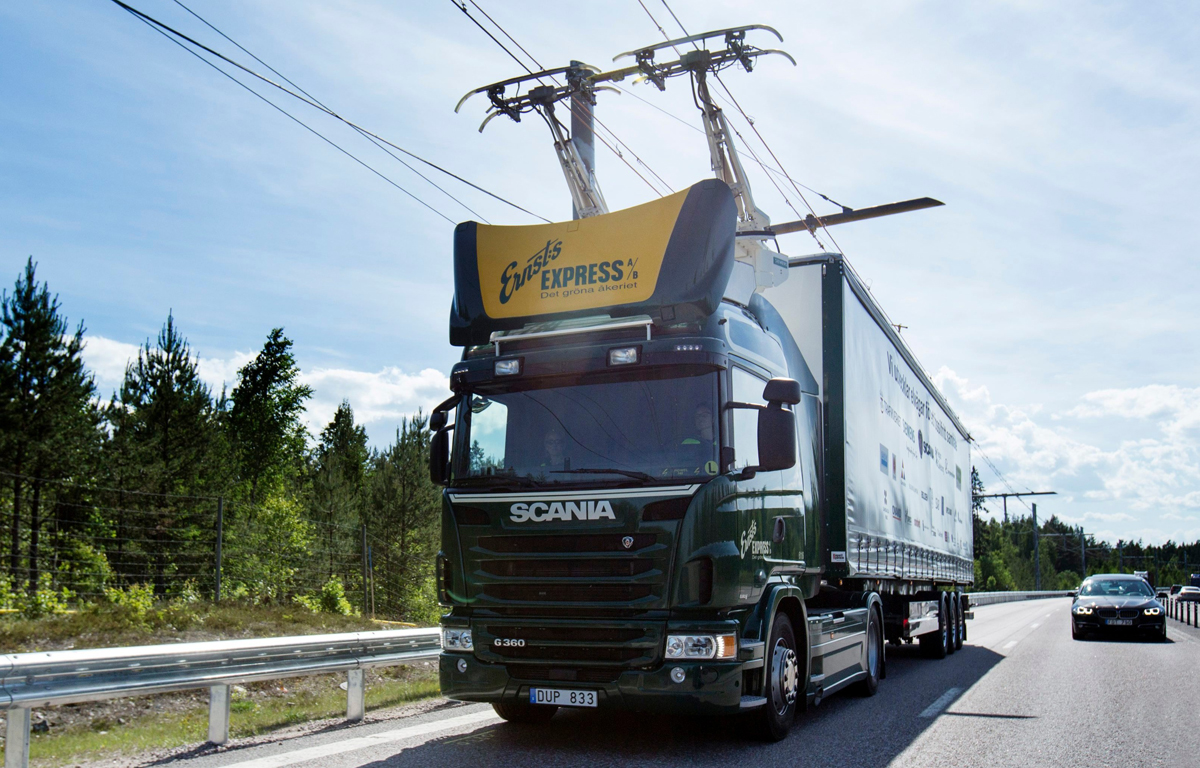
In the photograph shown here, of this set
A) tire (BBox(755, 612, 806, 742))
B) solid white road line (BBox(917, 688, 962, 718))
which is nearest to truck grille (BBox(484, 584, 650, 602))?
tire (BBox(755, 612, 806, 742))

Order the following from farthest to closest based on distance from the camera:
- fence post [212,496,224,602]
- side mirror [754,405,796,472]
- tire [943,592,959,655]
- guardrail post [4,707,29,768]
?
tire [943,592,959,655]
fence post [212,496,224,602]
side mirror [754,405,796,472]
guardrail post [4,707,29,768]

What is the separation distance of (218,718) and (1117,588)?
19471mm

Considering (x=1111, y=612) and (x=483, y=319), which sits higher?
(x=483, y=319)

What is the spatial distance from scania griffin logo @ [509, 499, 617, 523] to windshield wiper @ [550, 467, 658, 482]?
218 millimetres

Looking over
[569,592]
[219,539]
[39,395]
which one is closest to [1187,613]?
[219,539]

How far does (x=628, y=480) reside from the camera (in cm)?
604

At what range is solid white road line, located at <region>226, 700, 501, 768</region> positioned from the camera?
5.76 metres

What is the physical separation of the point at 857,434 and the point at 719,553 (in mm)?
3660

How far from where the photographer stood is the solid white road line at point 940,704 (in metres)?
8.30

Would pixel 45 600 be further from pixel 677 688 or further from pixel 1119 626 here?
pixel 1119 626

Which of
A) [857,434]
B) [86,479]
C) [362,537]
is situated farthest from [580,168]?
[86,479]

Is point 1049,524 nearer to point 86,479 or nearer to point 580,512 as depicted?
point 86,479

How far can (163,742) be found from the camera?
261 inches

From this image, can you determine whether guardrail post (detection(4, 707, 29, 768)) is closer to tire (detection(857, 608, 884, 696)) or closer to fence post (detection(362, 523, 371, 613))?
tire (detection(857, 608, 884, 696))
